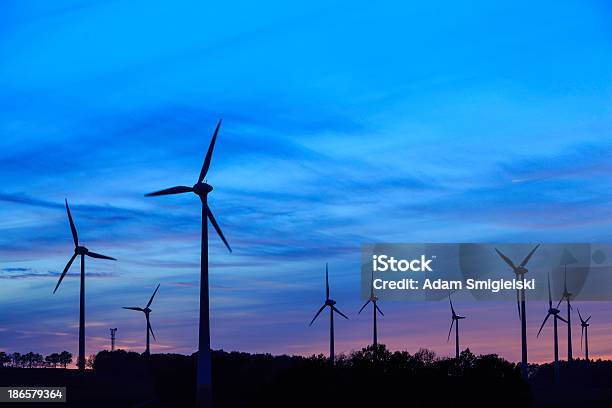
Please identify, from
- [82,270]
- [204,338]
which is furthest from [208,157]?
[82,270]

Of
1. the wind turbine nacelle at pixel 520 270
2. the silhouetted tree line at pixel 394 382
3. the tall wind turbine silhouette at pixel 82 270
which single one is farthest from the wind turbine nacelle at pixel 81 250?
the wind turbine nacelle at pixel 520 270

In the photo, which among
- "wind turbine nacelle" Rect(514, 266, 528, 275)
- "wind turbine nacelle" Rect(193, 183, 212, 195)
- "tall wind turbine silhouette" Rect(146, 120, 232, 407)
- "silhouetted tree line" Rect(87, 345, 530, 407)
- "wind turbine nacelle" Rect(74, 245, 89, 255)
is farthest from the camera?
"wind turbine nacelle" Rect(514, 266, 528, 275)

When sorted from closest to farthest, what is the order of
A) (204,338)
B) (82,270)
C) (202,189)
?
(204,338)
(202,189)
(82,270)

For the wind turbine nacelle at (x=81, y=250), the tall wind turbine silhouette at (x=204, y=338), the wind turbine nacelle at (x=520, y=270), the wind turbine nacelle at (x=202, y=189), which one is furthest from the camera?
the wind turbine nacelle at (x=520, y=270)

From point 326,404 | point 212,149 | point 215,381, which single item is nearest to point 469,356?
point 326,404

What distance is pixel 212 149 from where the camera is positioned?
12019 centimetres

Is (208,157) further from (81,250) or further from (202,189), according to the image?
(81,250)

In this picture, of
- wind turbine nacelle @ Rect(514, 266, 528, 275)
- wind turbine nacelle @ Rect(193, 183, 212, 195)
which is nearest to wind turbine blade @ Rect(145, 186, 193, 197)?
wind turbine nacelle @ Rect(193, 183, 212, 195)

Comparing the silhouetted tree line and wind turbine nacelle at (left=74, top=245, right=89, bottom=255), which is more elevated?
wind turbine nacelle at (left=74, top=245, right=89, bottom=255)

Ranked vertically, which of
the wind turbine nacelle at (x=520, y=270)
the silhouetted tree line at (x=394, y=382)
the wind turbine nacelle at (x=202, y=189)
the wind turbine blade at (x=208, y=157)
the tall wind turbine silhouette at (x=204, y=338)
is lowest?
the silhouetted tree line at (x=394, y=382)

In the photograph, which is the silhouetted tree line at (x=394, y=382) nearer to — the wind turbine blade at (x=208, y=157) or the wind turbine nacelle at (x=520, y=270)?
the wind turbine nacelle at (x=520, y=270)

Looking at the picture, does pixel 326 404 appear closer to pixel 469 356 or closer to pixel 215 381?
pixel 469 356

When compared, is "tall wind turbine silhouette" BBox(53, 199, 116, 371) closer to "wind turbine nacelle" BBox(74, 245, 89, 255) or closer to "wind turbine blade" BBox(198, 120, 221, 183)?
"wind turbine nacelle" BBox(74, 245, 89, 255)

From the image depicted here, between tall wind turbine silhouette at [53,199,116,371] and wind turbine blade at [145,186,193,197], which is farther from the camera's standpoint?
tall wind turbine silhouette at [53,199,116,371]
